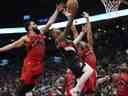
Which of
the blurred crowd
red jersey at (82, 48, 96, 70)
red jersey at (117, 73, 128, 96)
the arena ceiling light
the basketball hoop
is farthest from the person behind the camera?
the blurred crowd

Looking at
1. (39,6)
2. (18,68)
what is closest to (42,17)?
(39,6)

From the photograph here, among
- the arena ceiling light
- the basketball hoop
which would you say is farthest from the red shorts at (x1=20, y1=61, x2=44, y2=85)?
the arena ceiling light

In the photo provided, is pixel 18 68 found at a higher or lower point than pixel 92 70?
lower

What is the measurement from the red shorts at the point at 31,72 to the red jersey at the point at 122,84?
1.62 m

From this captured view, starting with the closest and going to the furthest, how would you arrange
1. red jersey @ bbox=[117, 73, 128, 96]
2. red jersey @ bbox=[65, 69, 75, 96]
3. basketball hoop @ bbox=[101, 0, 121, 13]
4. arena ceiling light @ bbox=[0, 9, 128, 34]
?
red jersey @ bbox=[117, 73, 128, 96] < red jersey @ bbox=[65, 69, 75, 96] < basketball hoop @ bbox=[101, 0, 121, 13] < arena ceiling light @ bbox=[0, 9, 128, 34]

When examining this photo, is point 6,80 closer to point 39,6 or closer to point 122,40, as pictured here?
point 39,6

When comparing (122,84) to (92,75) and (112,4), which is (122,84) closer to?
(92,75)

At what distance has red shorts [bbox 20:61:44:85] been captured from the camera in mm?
11242

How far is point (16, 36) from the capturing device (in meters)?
20.5

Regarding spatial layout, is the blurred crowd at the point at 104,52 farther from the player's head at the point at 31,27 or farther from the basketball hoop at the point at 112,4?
the player's head at the point at 31,27

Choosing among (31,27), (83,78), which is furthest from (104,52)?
(83,78)

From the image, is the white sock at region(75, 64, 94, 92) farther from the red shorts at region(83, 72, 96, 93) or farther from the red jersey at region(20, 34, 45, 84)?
the red jersey at region(20, 34, 45, 84)

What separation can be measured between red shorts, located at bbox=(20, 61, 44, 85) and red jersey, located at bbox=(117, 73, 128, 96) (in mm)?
1622

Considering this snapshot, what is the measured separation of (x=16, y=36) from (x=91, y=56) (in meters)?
8.80
